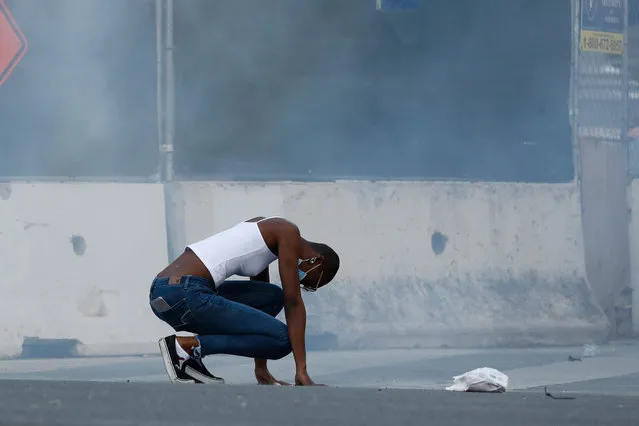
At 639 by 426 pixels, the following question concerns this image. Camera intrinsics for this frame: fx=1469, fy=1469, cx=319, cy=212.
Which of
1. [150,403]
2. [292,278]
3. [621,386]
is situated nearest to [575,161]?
[621,386]

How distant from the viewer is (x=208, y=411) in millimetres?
5988

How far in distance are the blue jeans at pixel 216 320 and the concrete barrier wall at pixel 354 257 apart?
3.06 meters

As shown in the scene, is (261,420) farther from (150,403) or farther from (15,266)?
(15,266)

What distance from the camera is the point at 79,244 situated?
408 inches

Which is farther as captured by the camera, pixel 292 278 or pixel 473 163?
pixel 473 163

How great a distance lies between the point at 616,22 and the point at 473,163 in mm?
2046

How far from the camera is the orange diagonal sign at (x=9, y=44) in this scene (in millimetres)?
10406

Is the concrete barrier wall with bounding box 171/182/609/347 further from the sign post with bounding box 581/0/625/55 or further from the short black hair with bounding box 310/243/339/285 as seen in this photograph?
the short black hair with bounding box 310/243/339/285

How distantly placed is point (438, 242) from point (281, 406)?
526 centimetres

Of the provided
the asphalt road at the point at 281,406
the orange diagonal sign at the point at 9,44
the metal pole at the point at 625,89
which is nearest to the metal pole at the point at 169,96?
the orange diagonal sign at the point at 9,44

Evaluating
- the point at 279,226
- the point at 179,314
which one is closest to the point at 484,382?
the point at 279,226

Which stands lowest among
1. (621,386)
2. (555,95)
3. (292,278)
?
(621,386)

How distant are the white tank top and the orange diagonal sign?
3.67 metres

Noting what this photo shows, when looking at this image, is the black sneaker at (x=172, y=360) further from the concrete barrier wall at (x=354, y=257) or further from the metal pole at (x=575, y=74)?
the metal pole at (x=575, y=74)
